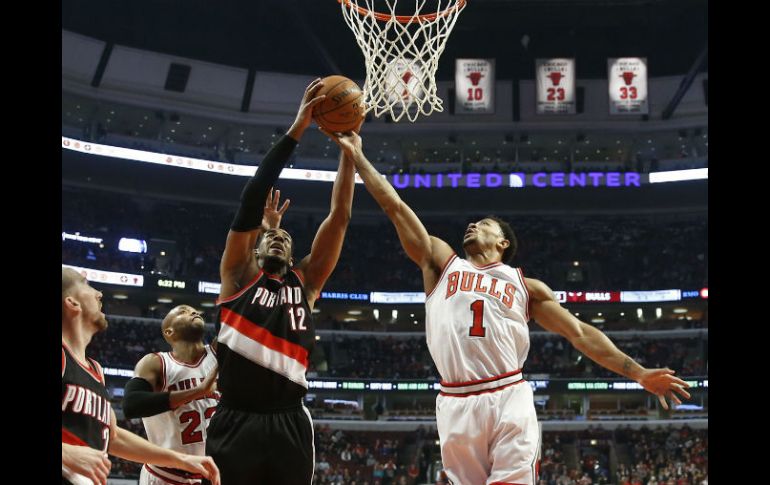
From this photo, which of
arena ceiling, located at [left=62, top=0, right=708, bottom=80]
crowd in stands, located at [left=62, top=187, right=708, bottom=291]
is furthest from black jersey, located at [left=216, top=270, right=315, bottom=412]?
crowd in stands, located at [left=62, top=187, right=708, bottom=291]

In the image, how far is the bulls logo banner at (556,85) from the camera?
27.6 meters

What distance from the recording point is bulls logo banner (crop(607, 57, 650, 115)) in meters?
27.5

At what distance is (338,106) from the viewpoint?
5.25m

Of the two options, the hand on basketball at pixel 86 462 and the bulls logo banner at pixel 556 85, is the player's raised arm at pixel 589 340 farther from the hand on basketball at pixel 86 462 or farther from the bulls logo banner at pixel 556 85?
the bulls logo banner at pixel 556 85

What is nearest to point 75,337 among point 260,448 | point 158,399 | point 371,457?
point 260,448

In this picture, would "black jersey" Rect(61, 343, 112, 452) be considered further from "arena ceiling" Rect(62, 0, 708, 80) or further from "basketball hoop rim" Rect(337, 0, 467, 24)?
"arena ceiling" Rect(62, 0, 708, 80)

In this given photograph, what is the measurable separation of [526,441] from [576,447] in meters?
24.0

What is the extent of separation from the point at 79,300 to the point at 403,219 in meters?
2.39

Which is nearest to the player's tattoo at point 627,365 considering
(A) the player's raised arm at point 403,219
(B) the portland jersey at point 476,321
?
(B) the portland jersey at point 476,321

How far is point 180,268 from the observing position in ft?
103

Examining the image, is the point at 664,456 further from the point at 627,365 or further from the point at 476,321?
the point at 476,321

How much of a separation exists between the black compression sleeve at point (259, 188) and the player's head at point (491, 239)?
1776mm
